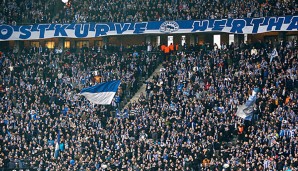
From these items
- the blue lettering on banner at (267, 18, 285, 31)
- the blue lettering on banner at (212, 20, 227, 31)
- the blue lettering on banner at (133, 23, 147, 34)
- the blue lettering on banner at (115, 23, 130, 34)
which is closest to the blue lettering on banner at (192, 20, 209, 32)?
the blue lettering on banner at (212, 20, 227, 31)

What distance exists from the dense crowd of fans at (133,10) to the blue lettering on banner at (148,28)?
1.61 feet

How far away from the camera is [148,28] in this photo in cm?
6500

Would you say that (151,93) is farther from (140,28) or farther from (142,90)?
(140,28)

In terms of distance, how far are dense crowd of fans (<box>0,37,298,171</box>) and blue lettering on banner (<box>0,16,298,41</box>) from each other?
80.3 inches

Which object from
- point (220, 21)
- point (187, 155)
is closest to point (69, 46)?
point (220, 21)

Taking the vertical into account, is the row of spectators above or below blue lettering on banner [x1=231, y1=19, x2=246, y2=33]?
below

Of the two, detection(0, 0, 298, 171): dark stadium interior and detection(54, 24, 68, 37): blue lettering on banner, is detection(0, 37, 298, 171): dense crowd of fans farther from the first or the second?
detection(54, 24, 68, 37): blue lettering on banner

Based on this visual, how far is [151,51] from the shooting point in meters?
63.6

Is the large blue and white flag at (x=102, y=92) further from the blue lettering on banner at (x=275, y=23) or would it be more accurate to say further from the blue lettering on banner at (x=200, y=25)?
the blue lettering on banner at (x=275, y=23)

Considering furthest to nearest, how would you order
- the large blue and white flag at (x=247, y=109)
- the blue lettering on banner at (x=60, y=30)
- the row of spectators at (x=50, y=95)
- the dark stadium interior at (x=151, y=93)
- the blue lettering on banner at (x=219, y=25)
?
A: the blue lettering on banner at (x=60, y=30) < the blue lettering on banner at (x=219, y=25) < the row of spectators at (x=50, y=95) < the large blue and white flag at (x=247, y=109) < the dark stadium interior at (x=151, y=93)

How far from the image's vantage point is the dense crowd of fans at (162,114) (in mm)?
48125

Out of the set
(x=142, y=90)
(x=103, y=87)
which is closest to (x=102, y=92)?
(x=103, y=87)

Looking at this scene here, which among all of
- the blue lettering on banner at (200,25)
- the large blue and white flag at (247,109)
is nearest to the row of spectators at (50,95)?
the blue lettering on banner at (200,25)

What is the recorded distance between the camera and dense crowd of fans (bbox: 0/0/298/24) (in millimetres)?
61219
